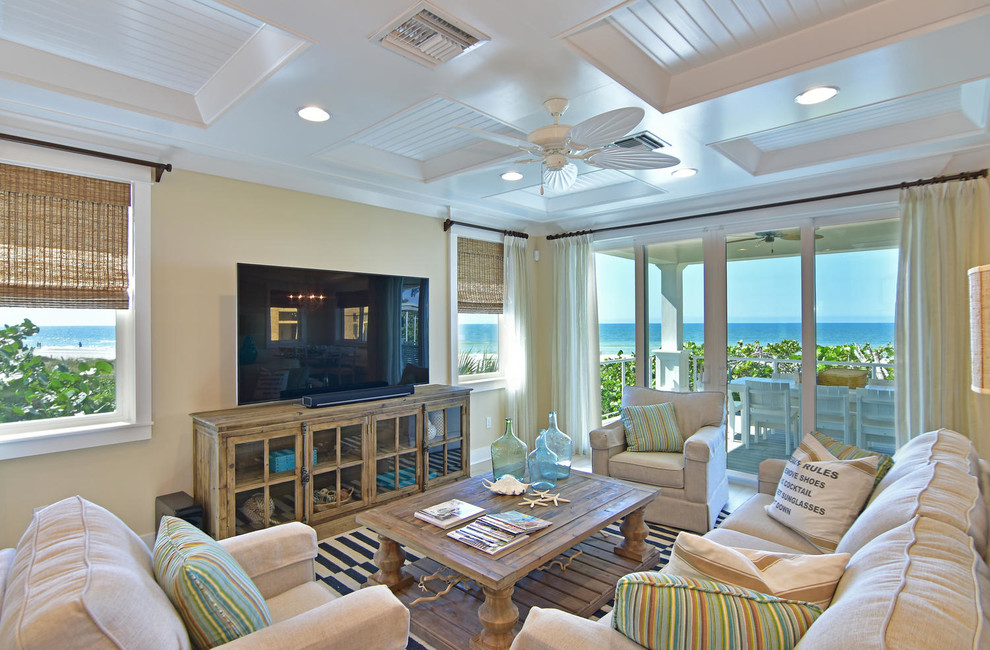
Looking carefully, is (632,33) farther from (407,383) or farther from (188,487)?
(188,487)

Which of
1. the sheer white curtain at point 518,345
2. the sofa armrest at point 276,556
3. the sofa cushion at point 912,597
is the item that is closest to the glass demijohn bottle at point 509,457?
the sofa armrest at point 276,556

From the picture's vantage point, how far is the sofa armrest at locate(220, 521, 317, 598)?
180 centimetres

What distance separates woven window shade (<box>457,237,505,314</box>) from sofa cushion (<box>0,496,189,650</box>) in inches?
145

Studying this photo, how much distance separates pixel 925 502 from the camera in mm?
1442

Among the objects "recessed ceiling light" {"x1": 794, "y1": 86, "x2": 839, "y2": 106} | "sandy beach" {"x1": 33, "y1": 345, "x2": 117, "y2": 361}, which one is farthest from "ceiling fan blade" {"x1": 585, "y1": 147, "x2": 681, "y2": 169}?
"sandy beach" {"x1": 33, "y1": 345, "x2": 117, "y2": 361}

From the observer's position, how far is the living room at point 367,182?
2133mm

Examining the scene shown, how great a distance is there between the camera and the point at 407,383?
13.5ft

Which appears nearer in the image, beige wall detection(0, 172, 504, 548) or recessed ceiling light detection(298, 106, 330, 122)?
recessed ceiling light detection(298, 106, 330, 122)

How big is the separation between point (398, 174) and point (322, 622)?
307 cm

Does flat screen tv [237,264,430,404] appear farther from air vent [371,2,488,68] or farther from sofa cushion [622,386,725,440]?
sofa cushion [622,386,725,440]

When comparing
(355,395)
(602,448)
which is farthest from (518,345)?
(355,395)

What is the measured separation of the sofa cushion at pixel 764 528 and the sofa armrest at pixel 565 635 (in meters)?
1.32

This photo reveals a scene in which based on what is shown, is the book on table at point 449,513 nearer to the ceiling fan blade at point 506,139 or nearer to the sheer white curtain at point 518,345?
the ceiling fan blade at point 506,139

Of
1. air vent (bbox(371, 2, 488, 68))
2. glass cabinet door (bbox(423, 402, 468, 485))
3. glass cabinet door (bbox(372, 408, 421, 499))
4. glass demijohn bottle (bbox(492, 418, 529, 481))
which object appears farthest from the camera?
glass cabinet door (bbox(423, 402, 468, 485))
